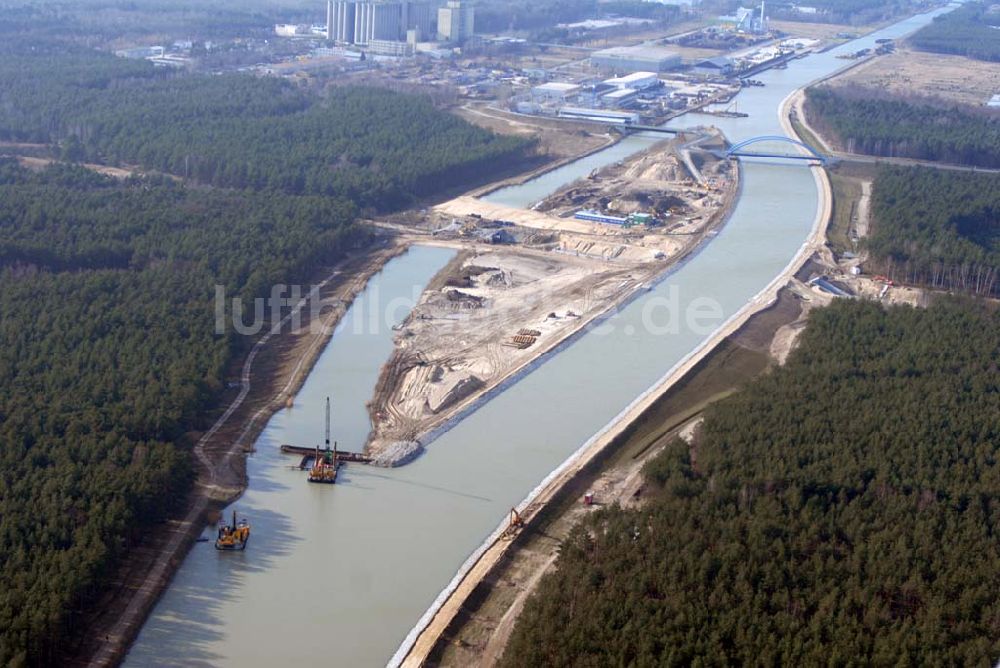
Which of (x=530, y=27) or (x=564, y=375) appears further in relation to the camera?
(x=530, y=27)

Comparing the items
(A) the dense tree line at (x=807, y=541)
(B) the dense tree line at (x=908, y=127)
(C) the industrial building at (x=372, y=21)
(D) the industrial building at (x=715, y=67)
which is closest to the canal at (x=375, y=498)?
(A) the dense tree line at (x=807, y=541)

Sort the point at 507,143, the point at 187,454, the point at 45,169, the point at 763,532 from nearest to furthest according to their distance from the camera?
the point at 763,532
the point at 187,454
the point at 45,169
the point at 507,143

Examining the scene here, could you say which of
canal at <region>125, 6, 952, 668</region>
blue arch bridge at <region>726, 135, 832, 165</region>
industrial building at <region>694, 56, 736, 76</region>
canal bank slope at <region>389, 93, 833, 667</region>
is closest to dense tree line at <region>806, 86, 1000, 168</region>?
blue arch bridge at <region>726, 135, 832, 165</region>

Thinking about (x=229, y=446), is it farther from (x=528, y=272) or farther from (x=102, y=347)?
(x=528, y=272)

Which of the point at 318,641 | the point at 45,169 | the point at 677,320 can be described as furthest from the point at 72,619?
the point at 45,169

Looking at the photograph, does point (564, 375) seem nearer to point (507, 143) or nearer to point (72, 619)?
point (72, 619)

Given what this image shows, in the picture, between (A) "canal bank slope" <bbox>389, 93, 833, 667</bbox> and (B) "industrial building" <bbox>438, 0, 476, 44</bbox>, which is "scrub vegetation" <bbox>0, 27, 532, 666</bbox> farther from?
(B) "industrial building" <bbox>438, 0, 476, 44</bbox>
